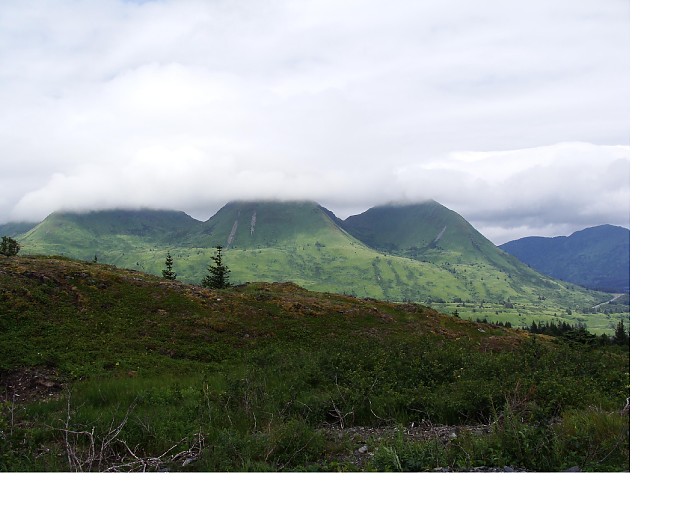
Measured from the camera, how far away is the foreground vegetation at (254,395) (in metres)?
6.46

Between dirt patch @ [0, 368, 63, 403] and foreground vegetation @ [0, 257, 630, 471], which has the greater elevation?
foreground vegetation @ [0, 257, 630, 471]

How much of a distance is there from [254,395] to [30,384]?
718 cm

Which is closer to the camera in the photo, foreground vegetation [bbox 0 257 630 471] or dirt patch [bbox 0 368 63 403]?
foreground vegetation [bbox 0 257 630 471]

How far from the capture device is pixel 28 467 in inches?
243

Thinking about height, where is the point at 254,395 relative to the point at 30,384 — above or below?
above

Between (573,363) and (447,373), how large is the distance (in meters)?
4.00

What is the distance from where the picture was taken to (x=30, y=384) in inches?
483

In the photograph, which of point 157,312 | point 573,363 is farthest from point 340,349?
point 157,312

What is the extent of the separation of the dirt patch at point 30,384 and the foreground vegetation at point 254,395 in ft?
0.17

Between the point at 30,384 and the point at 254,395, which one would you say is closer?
the point at 254,395

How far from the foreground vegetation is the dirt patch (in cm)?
5

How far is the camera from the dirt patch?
11.4 m

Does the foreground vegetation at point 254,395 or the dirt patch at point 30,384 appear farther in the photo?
the dirt patch at point 30,384
